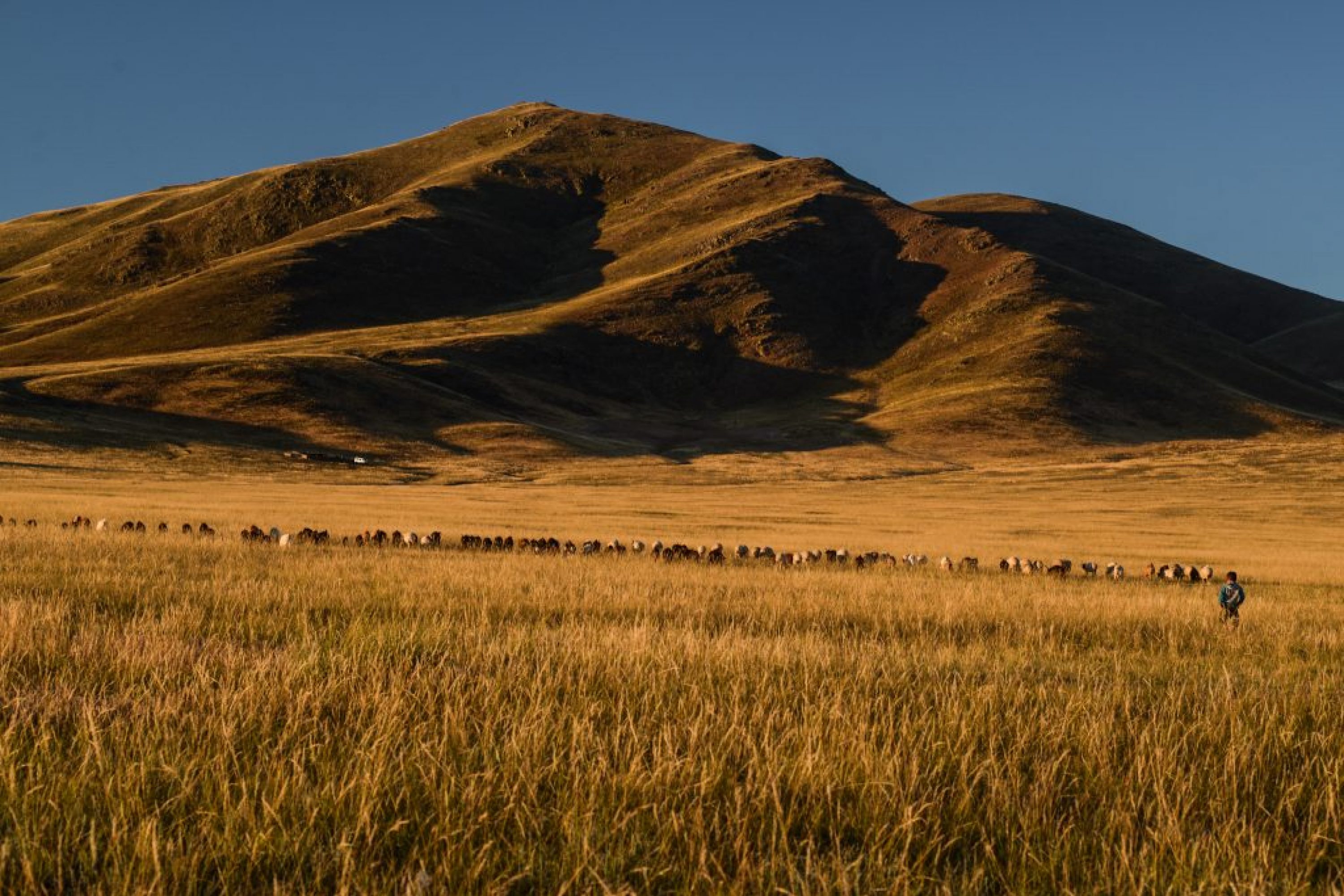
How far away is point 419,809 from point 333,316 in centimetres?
18303

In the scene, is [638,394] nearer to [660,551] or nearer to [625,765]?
[660,551]

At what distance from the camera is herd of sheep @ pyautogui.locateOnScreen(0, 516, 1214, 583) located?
23.5m

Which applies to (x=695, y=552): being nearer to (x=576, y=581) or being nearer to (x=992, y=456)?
(x=576, y=581)

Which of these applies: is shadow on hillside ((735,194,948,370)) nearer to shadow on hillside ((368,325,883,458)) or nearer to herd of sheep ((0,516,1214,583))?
shadow on hillside ((368,325,883,458))

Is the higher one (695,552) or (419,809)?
(419,809)

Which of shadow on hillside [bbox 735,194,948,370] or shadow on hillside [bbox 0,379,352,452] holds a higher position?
shadow on hillside [bbox 735,194,948,370]

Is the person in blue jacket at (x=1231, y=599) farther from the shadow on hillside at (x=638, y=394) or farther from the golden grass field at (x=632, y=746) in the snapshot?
the shadow on hillside at (x=638, y=394)

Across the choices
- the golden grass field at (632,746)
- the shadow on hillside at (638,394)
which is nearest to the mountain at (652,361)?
the shadow on hillside at (638,394)

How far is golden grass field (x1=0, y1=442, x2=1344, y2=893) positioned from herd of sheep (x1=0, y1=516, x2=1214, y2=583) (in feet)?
37.1

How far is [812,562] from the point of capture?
24078 millimetres

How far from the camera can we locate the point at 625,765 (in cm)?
409

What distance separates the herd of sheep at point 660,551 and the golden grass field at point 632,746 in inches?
445

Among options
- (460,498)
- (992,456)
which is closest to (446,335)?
(992,456)

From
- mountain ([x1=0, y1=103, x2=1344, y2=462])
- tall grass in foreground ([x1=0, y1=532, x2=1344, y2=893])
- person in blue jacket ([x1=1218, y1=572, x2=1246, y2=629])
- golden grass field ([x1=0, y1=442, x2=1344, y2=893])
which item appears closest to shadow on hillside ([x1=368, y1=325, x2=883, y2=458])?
mountain ([x1=0, y1=103, x2=1344, y2=462])
